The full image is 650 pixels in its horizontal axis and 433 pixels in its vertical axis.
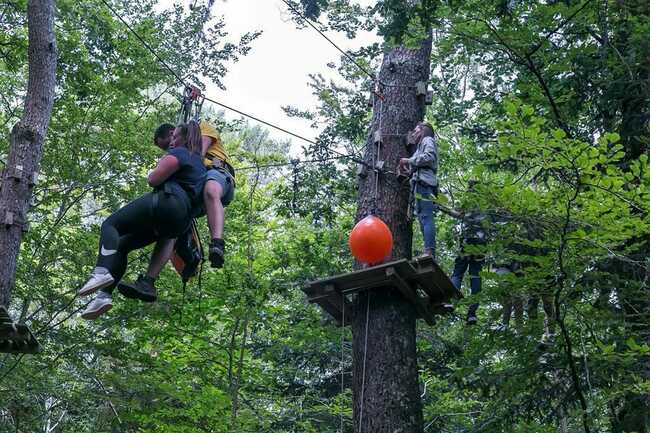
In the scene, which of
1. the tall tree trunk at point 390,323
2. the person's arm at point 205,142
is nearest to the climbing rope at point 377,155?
the tall tree trunk at point 390,323

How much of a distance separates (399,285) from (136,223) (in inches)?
72.6

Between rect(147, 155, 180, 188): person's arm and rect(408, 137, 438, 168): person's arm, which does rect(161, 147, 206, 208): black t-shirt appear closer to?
rect(147, 155, 180, 188): person's arm

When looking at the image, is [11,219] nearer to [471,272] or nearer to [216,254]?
[216,254]

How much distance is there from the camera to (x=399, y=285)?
494 cm

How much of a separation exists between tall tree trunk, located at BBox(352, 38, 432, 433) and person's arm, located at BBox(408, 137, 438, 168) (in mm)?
250

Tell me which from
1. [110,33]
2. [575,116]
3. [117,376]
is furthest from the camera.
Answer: [110,33]

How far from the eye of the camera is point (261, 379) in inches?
344

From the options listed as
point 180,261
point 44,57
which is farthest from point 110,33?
point 180,261

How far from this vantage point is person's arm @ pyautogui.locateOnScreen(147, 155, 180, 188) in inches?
166

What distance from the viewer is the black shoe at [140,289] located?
13.7 ft

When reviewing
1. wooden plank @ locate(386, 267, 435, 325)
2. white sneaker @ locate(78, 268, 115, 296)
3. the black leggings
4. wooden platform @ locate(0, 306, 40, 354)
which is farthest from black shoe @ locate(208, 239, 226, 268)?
wooden platform @ locate(0, 306, 40, 354)

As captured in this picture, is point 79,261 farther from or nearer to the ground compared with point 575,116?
nearer to the ground

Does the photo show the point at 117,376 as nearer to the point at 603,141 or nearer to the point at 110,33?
the point at 110,33

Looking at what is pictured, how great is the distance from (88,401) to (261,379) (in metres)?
2.05
